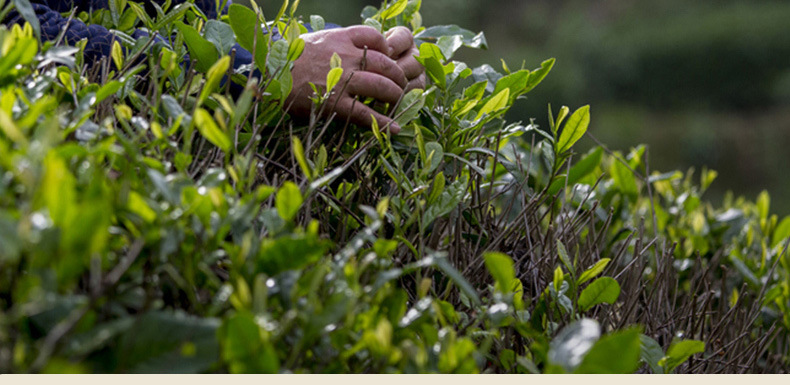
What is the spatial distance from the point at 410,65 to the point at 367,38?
0.08 meters

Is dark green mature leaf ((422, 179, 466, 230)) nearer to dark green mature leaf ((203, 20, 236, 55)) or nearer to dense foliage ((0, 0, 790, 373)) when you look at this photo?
dense foliage ((0, 0, 790, 373))

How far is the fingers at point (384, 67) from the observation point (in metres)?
1.05

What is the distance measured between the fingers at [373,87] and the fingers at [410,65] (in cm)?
7

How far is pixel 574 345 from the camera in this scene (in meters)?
0.56

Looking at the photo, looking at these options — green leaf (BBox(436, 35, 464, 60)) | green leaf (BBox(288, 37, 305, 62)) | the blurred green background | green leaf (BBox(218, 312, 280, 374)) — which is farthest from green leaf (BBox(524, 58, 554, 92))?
the blurred green background

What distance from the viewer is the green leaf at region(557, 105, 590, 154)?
98 centimetres

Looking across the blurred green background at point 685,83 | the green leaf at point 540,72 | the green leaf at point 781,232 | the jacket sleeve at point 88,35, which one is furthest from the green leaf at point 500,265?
the blurred green background at point 685,83

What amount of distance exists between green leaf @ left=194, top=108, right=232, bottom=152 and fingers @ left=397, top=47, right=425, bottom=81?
1.62 ft

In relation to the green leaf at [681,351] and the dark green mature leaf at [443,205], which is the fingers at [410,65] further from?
the green leaf at [681,351]

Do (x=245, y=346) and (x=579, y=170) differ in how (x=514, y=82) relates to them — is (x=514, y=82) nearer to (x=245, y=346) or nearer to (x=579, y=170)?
(x=579, y=170)

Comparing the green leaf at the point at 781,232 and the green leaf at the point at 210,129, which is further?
the green leaf at the point at 781,232

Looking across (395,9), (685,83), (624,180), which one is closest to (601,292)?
(395,9)

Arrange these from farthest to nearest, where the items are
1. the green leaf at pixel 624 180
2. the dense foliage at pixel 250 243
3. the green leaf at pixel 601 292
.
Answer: the green leaf at pixel 624 180 → the green leaf at pixel 601 292 → the dense foliage at pixel 250 243

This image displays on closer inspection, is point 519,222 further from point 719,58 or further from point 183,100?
point 719,58
